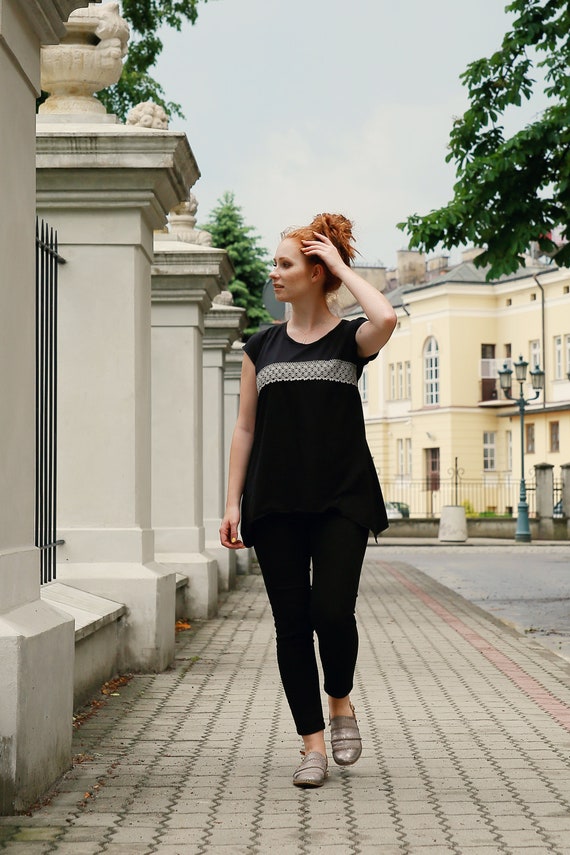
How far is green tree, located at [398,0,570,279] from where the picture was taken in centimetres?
1538

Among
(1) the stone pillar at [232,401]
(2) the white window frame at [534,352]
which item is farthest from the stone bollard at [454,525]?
(2) the white window frame at [534,352]

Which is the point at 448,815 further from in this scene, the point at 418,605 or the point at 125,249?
the point at 418,605

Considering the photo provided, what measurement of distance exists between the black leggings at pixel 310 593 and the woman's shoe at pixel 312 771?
0.32ft

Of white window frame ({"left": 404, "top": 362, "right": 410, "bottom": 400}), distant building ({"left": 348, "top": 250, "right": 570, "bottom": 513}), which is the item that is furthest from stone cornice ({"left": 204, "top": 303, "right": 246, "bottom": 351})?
white window frame ({"left": 404, "top": 362, "right": 410, "bottom": 400})

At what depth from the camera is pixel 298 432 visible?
539 cm

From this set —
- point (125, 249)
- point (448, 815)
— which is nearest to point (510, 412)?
point (125, 249)

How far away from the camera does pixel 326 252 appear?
540 centimetres

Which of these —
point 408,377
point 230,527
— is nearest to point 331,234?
point 230,527

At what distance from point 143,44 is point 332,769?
20209 mm

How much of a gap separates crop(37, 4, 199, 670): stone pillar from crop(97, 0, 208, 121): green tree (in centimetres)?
1520

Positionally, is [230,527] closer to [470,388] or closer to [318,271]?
[318,271]

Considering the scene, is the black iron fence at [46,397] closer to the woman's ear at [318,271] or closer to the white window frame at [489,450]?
the woman's ear at [318,271]

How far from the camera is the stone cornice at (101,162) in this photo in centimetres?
880

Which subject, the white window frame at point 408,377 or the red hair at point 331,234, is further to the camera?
the white window frame at point 408,377
